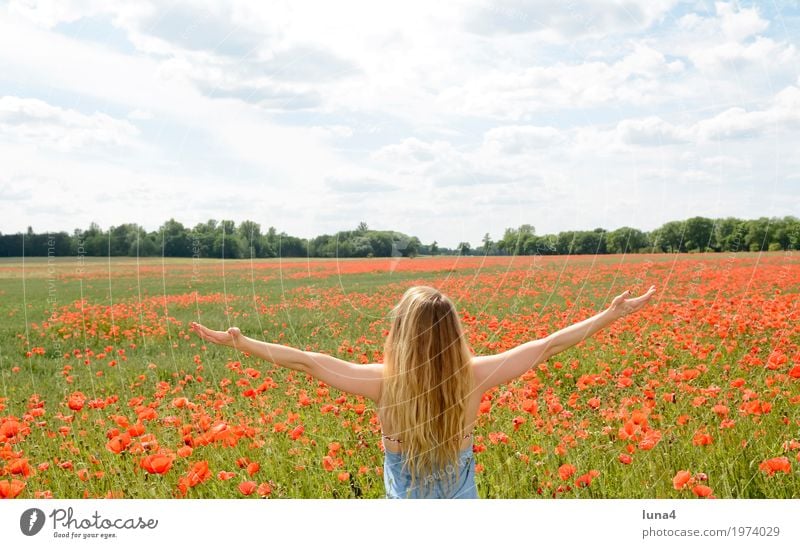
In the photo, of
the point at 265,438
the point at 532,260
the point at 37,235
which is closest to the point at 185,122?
the point at 37,235

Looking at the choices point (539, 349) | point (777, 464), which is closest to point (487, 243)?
point (539, 349)

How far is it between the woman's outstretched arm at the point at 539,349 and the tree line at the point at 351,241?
449 mm

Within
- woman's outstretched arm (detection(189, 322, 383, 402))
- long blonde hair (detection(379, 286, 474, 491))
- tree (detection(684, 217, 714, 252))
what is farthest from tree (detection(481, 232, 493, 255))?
tree (detection(684, 217, 714, 252))

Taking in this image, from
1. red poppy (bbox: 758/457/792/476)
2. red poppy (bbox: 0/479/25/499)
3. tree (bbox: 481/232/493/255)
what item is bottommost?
red poppy (bbox: 0/479/25/499)

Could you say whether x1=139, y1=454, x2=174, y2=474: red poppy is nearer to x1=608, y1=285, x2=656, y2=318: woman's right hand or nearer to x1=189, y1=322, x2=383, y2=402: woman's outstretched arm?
x1=189, y1=322, x2=383, y2=402: woman's outstretched arm

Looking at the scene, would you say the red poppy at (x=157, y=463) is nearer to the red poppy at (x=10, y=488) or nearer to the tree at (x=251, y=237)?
the red poppy at (x=10, y=488)

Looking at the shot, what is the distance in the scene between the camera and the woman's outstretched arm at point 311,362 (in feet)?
7.50

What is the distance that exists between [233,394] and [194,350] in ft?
4.15

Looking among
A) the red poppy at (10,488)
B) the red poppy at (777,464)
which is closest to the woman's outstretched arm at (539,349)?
the red poppy at (777,464)

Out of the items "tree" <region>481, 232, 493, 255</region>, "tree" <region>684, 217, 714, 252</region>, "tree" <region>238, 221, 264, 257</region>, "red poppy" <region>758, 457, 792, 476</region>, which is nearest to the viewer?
"red poppy" <region>758, 457, 792, 476</region>

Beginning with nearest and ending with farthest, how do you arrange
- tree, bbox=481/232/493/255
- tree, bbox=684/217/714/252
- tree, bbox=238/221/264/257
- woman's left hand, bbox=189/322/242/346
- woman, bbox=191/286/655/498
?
woman's left hand, bbox=189/322/242/346, woman, bbox=191/286/655/498, tree, bbox=481/232/493/255, tree, bbox=238/221/264/257, tree, bbox=684/217/714/252

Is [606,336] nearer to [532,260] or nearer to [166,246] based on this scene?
[532,260]

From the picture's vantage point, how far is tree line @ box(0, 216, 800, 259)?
2.93m

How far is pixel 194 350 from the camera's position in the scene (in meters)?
5.16
